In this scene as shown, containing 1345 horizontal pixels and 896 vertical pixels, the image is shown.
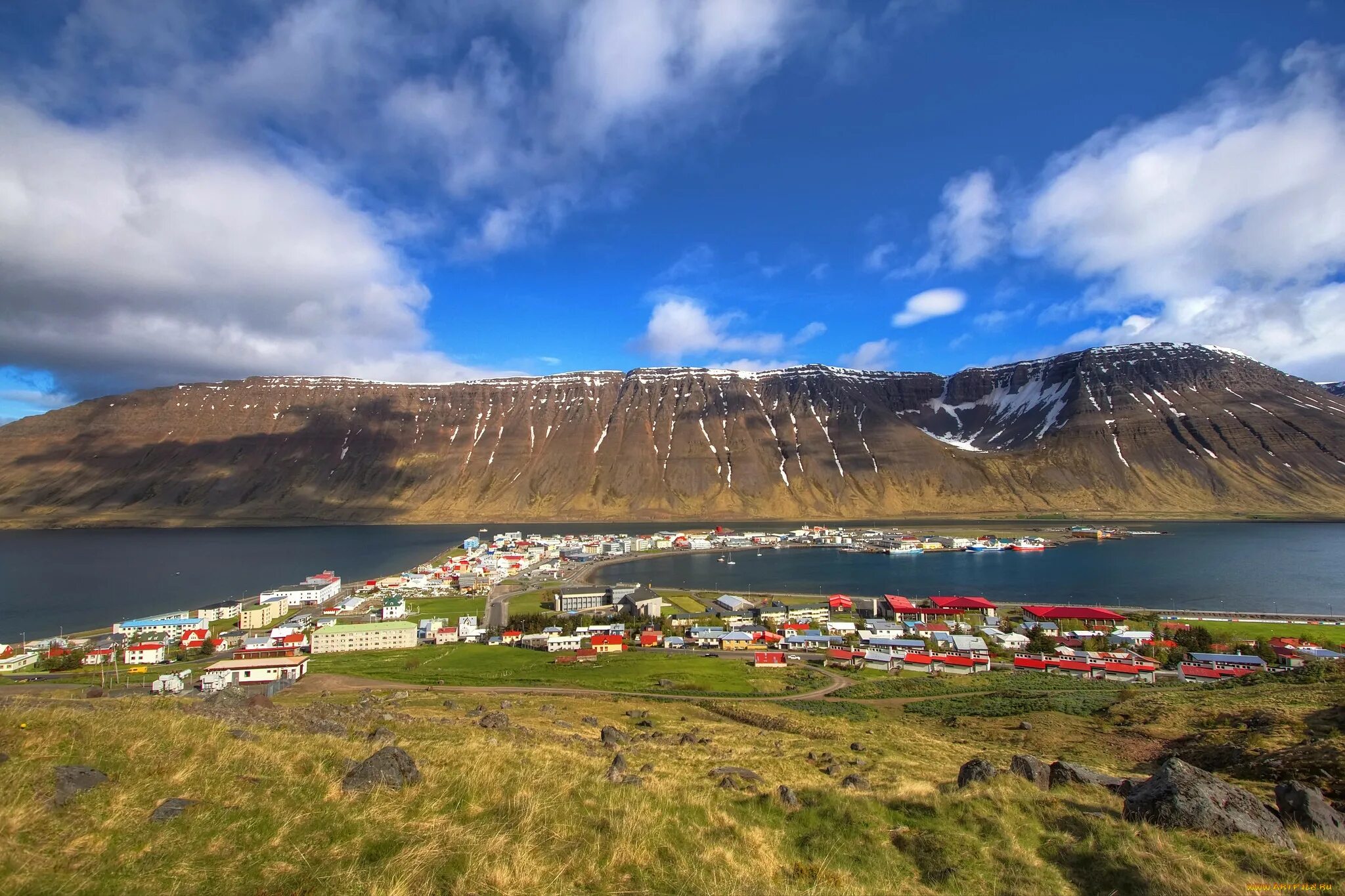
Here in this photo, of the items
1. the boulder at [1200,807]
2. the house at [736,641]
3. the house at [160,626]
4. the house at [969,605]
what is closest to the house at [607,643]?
the house at [736,641]

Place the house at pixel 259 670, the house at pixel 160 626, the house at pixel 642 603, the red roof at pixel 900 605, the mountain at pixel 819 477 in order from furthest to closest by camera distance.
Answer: the mountain at pixel 819 477 → the house at pixel 642 603 → the red roof at pixel 900 605 → the house at pixel 160 626 → the house at pixel 259 670

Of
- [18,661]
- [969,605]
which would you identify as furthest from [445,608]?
[969,605]

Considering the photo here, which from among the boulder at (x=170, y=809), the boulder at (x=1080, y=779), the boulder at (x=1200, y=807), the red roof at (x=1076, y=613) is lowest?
the red roof at (x=1076, y=613)

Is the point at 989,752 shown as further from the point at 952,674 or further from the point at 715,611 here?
the point at 715,611

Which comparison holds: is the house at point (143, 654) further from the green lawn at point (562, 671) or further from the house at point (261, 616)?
the house at point (261, 616)

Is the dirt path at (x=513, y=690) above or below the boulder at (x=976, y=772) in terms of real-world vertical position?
below

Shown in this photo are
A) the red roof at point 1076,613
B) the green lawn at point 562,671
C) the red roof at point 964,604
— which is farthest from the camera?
the red roof at point 964,604

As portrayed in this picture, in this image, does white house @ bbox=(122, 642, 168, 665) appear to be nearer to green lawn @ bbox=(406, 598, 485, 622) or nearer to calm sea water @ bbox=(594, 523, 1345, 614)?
green lawn @ bbox=(406, 598, 485, 622)
